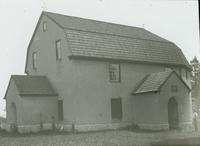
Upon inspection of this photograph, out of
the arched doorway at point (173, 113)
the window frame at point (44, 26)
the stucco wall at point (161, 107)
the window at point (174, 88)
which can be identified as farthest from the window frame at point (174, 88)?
the window frame at point (44, 26)

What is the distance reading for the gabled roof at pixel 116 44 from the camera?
2134 cm

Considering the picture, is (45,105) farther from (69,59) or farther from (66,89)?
(69,59)

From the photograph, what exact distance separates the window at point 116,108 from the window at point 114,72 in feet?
4.36

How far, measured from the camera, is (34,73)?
21578mm

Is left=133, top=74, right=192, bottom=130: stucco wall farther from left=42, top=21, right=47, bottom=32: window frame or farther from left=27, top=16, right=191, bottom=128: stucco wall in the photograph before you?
left=42, top=21, right=47, bottom=32: window frame

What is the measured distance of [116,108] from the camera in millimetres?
23828

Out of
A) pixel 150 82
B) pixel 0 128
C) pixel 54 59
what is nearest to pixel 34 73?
pixel 54 59

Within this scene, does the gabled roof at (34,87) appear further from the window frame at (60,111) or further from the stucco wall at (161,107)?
the stucco wall at (161,107)

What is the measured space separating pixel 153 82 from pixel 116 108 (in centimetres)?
287

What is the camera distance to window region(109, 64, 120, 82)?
77.7ft

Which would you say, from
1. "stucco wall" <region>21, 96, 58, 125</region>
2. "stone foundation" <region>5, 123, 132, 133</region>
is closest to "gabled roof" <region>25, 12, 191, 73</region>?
"stucco wall" <region>21, 96, 58, 125</region>

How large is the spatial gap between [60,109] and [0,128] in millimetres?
5176

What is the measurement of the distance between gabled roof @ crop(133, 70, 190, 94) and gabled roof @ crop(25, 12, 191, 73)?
1.09m

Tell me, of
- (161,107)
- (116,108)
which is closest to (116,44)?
(116,108)
